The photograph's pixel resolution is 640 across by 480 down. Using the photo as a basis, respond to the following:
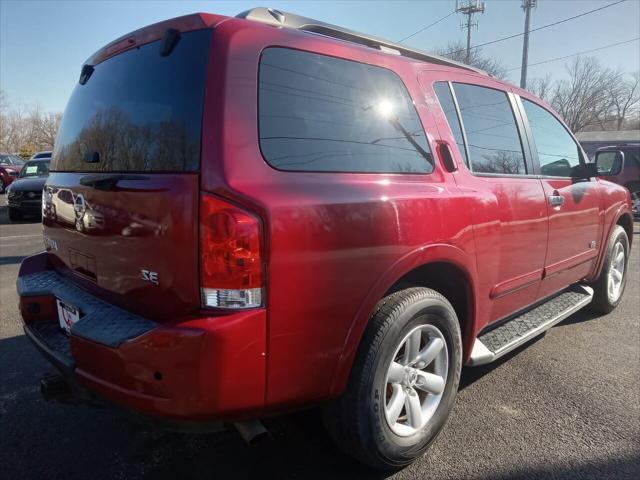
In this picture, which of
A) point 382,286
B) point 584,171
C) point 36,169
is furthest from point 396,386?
point 36,169

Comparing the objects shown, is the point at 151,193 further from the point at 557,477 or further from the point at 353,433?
the point at 557,477

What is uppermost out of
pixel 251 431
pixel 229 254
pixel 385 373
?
pixel 229 254

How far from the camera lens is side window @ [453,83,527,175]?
288 cm

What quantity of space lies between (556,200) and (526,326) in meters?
0.92

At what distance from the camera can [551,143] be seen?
378 cm

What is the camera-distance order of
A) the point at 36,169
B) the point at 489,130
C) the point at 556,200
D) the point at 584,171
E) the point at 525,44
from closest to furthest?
the point at 489,130, the point at 556,200, the point at 584,171, the point at 36,169, the point at 525,44

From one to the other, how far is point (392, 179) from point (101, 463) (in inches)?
77.5

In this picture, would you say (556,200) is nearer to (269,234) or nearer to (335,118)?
(335,118)

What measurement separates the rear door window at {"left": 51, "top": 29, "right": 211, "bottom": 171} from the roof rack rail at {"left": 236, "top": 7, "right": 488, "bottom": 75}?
36cm

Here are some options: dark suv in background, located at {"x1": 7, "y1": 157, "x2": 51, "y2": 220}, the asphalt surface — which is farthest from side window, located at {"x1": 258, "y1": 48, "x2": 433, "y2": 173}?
dark suv in background, located at {"x1": 7, "y1": 157, "x2": 51, "y2": 220}

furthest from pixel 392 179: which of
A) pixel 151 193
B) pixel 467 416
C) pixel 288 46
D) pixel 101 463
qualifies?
pixel 101 463

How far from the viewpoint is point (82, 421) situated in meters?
2.77

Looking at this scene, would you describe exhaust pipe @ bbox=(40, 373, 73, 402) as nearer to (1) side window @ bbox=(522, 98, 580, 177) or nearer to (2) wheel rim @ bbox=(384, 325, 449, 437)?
(2) wheel rim @ bbox=(384, 325, 449, 437)

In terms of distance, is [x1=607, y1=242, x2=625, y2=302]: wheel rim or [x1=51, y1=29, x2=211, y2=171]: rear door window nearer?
[x1=51, y1=29, x2=211, y2=171]: rear door window
